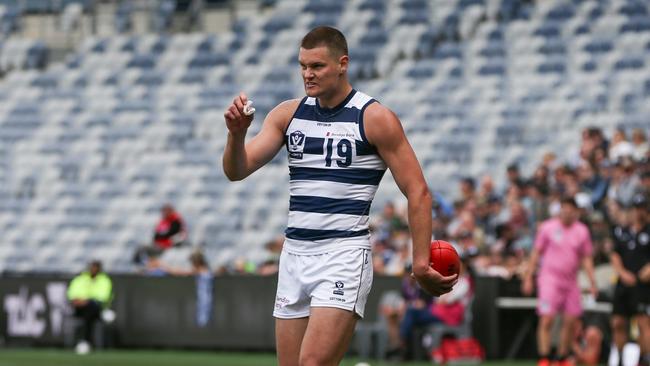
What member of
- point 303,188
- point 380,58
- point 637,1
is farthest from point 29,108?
point 303,188

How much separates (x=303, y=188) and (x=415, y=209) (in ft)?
1.91

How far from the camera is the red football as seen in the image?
736 centimetres

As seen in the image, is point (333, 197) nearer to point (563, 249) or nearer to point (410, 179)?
point (410, 179)

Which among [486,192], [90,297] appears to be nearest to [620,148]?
[486,192]

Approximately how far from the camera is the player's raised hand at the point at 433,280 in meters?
7.16

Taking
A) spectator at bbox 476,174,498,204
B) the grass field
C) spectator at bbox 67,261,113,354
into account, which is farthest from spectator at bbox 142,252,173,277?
spectator at bbox 476,174,498,204

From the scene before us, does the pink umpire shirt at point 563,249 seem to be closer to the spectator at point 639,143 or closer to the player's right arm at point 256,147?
the spectator at point 639,143

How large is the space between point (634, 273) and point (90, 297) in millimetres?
8990

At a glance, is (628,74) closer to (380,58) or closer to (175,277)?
(380,58)

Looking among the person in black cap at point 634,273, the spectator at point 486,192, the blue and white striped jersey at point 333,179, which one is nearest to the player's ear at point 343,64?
the blue and white striped jersey at point 333,179

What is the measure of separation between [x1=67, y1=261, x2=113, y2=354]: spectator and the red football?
46.7 ft

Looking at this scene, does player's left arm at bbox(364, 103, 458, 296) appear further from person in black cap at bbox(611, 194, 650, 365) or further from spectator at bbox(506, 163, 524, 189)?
spectator at bbox(506, 163, 524, 189)

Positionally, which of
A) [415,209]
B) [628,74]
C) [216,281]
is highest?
[628,74]

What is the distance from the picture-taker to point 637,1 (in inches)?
976
